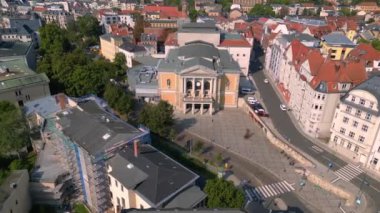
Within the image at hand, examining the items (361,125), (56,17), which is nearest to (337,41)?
(361,125)

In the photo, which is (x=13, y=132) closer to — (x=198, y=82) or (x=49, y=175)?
(x=49, y=175)

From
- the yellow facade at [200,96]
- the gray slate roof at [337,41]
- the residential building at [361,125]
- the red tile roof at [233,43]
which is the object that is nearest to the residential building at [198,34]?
the red tile roof at [233,43]

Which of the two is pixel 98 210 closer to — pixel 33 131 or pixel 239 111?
pixel 33 131

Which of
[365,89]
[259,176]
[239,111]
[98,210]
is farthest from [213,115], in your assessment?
[98,210]

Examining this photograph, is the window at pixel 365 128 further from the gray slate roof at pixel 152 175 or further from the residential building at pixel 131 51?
the residential building at pixel 131 51

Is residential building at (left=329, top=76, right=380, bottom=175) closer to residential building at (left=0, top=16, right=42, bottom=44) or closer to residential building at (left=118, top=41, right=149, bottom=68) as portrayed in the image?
residential building at (left=118, top=41, right=149, bottom=68)

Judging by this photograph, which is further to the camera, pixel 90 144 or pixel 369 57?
pixel 369 57
